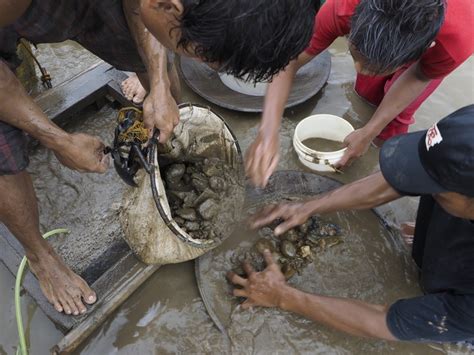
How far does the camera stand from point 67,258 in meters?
2.34

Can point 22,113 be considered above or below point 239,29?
below

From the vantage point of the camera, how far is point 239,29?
1.13 m

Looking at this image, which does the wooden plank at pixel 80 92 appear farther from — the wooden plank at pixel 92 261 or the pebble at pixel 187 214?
the pebble at pixel 187 214

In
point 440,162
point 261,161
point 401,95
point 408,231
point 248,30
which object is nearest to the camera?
point 248,30

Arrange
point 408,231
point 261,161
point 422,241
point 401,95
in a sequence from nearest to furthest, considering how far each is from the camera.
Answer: point 261,161
point 422,241
point 401,95
point 408,231

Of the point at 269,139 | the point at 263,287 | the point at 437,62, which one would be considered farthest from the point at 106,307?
the point at 437,62

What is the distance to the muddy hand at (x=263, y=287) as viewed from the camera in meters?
2.08

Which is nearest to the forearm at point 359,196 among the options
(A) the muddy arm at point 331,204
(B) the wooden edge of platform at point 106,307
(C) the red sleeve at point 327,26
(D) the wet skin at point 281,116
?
(A) the muddy arm at point 331,204

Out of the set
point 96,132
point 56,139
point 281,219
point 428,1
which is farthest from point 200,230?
point 428,1

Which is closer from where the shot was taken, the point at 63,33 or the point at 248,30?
the point at 248,30

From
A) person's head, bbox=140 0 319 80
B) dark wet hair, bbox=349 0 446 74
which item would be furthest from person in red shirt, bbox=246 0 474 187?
person's head, bbox=140 0 319 80

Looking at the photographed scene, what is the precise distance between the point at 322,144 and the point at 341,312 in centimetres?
135

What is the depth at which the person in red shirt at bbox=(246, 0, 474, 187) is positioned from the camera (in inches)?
71.6

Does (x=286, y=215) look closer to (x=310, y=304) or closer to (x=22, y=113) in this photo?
(x=310, y=304)
